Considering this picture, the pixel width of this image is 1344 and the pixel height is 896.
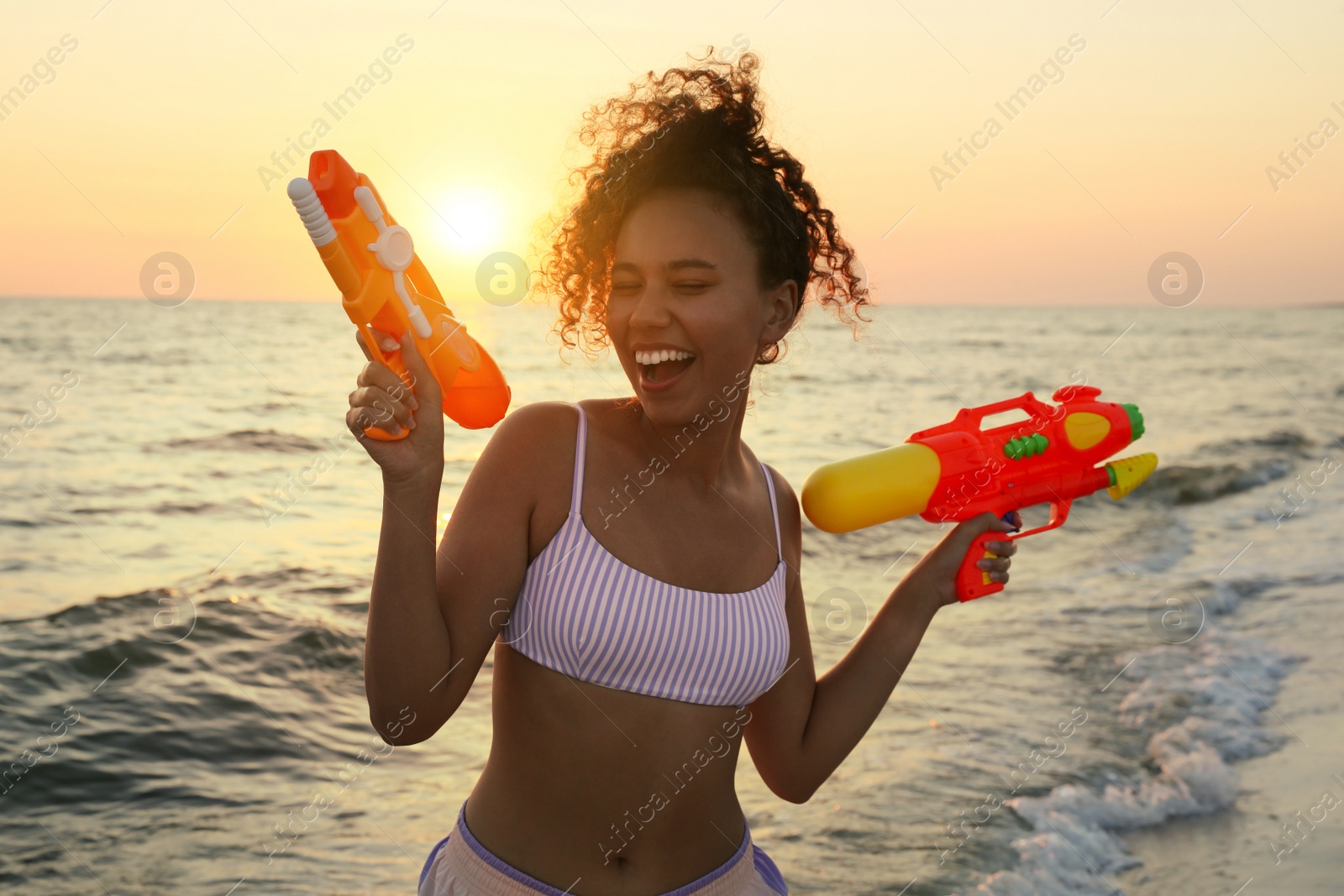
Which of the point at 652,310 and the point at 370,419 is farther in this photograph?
the point at 652,310

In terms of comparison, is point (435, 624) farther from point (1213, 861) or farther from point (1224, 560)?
point (1224, 560)

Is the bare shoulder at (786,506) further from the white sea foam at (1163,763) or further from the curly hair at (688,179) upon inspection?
the white sea foam at (1163,763)

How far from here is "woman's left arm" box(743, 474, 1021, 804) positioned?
2408 mm

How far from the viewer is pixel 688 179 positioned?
2188mm

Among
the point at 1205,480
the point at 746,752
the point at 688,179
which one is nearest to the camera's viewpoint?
the point at 688,179

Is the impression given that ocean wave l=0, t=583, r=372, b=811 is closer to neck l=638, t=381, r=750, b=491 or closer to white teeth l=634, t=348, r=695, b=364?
neck l=638, t=381, r=750, b=491

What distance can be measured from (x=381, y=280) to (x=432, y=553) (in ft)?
1.42

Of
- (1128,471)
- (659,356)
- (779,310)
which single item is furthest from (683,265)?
(1128,471)

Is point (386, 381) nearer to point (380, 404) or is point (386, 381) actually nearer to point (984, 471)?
point (380, 404)

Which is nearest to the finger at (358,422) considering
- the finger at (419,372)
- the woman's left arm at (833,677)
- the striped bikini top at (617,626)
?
the finger at (419,372)

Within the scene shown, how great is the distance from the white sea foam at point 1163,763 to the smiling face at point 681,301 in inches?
124

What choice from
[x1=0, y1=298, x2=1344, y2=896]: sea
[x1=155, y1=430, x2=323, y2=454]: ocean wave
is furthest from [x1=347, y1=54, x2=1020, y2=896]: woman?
[x1=155, y1=430, x2=323, y2=454]: ocean wave

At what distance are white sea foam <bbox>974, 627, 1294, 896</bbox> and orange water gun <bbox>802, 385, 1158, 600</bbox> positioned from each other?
2.38 m

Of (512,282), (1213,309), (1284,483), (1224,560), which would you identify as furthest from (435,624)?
(1213,309)
